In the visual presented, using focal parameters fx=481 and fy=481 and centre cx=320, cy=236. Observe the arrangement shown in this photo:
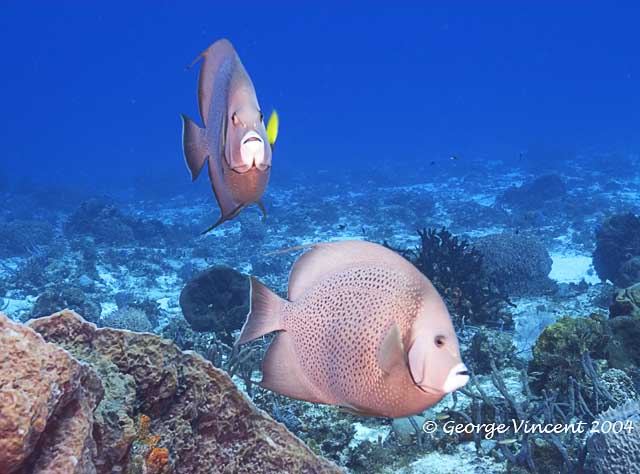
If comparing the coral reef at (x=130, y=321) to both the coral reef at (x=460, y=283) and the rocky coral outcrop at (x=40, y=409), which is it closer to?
the coral reef at (x=460, y=283)

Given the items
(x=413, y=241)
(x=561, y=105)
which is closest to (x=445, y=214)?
A: (x=413, y=241)

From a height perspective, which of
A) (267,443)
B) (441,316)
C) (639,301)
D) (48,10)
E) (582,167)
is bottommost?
(267,443)

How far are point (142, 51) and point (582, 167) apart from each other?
174 meters

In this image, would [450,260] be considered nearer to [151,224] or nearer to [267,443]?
[267,443]

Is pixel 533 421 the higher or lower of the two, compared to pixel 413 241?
lower

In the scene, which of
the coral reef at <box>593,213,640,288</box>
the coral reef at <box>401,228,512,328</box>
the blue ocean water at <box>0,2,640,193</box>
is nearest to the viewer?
the coral reef at <box>401,228,512,328</box>

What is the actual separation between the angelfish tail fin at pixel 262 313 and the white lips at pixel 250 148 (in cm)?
43

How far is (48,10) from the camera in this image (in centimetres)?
14438

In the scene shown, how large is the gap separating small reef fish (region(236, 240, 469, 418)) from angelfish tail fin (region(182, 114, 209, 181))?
1.59ft

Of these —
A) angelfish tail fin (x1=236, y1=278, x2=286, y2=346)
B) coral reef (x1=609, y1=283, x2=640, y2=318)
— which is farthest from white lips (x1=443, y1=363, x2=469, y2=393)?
coral reef (x1=609, y1=283, x2=640, y2=318)

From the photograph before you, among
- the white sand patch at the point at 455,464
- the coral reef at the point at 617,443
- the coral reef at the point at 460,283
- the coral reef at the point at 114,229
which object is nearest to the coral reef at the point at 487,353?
the coral reef at the point at 460,283

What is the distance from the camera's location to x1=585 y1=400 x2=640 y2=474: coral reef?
3375 millimetres

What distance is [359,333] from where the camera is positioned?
1608 mm

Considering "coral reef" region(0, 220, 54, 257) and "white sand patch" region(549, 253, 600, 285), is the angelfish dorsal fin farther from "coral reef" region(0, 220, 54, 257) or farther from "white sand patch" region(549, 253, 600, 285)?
"coral reef" region(0, 220, 54, 257)
